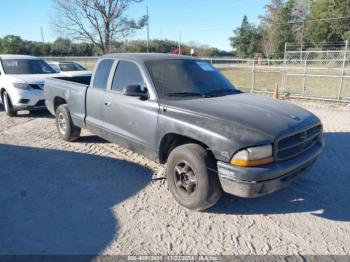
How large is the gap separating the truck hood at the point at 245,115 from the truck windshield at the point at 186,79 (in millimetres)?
273

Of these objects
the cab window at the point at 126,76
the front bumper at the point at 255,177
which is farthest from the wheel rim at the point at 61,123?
the front bumper at the point at 255,177

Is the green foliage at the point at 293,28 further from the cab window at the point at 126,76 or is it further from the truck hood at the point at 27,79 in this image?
the cab window at the point at 126,76

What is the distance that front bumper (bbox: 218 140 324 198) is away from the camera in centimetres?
325

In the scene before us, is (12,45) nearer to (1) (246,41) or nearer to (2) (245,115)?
(1) (246,41)

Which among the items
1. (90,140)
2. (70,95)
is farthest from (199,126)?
(90,140)

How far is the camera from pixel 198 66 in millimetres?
4984

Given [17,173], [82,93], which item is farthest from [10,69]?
[17,173]

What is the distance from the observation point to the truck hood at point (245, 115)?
11.1 feet

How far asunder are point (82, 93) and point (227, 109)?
10.2ft

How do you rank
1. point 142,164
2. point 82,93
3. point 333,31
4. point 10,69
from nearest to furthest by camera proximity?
point 142,164 → point 82,93 → point 10,69 → point 333,31

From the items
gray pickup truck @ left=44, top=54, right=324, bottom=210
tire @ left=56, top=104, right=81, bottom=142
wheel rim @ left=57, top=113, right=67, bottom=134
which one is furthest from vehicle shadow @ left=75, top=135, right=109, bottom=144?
gray pickup truck @ left=44, top=54, right=324, bottom=210

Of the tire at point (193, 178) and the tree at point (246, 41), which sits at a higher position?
the tree at point (246, 41)

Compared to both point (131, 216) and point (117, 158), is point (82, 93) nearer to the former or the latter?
point (117, 158)

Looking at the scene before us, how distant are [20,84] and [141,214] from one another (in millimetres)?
6695
